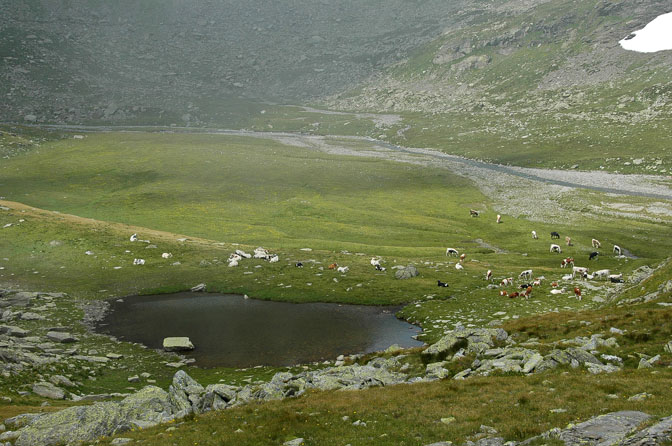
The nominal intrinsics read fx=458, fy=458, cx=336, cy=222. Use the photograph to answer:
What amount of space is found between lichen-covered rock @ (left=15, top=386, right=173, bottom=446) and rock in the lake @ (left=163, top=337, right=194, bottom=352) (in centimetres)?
1713

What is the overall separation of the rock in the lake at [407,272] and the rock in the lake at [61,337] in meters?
40.9

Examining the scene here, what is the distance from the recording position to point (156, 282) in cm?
6481

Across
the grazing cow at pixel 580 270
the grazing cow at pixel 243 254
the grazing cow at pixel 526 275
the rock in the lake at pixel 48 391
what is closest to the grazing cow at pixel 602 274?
the grazing cow at pixel 580 270

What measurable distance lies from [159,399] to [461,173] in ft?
495

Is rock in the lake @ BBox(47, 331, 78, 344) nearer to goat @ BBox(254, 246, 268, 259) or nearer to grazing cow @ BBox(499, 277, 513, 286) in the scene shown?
goat @ BBox(254, 246, 268, 259)

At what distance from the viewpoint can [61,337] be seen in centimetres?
4428

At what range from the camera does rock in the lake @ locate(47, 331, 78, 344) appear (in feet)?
144

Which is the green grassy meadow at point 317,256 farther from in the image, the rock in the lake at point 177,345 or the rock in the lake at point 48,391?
the rock in the lake at point 177,345

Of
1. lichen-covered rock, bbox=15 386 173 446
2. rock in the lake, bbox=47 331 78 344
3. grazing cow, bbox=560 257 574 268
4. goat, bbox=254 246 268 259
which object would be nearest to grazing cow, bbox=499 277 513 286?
grazing cow, bbox=560 257 574 268

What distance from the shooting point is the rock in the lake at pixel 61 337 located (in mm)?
44000

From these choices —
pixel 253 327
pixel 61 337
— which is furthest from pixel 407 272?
pixel 61 337

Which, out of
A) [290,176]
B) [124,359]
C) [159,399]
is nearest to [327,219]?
[290,176]

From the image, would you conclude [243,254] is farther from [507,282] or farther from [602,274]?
[602,274]

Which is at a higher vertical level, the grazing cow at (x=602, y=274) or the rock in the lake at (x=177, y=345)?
the grazing cow at (x=602, y=274)
